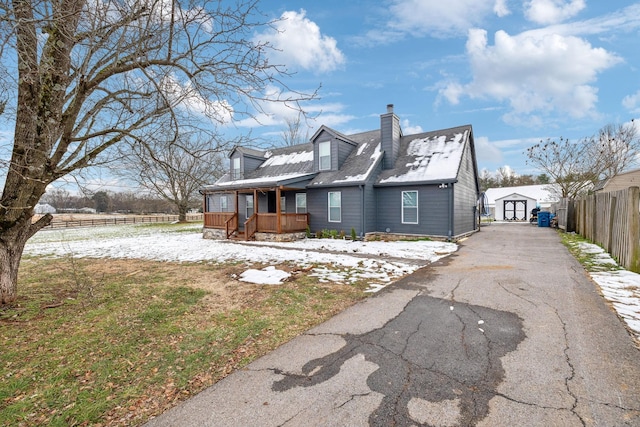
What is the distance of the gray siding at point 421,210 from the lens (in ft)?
43.3

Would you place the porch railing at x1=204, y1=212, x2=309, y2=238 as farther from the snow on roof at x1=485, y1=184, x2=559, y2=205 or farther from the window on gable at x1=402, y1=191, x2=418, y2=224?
the snow on roof at x1=485, y1=184, x2=559, y2=205

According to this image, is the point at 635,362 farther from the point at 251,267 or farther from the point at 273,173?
the point at 273,173

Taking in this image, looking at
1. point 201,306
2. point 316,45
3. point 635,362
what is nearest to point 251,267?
point 201,306

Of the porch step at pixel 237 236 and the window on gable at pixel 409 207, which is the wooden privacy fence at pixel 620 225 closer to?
the window on gable at pixel 409 207

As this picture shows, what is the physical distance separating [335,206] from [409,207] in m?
3.58

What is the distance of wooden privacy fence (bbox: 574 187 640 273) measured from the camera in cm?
645

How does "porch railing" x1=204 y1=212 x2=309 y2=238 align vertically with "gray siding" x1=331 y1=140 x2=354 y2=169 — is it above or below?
below

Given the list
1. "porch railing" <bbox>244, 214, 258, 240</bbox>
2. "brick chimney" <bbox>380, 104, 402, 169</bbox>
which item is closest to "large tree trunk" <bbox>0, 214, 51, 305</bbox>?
"porch railing" <bbox>244, 214, 258, 240</bbox>

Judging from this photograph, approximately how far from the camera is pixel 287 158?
19.5m

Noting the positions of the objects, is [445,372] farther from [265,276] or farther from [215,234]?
[215,234]

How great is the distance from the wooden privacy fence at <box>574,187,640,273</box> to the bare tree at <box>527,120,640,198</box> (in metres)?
20.6

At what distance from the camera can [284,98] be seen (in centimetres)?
412

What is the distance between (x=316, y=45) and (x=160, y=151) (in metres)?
3.22

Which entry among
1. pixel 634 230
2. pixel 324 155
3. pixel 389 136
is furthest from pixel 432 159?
pixel 634 230
